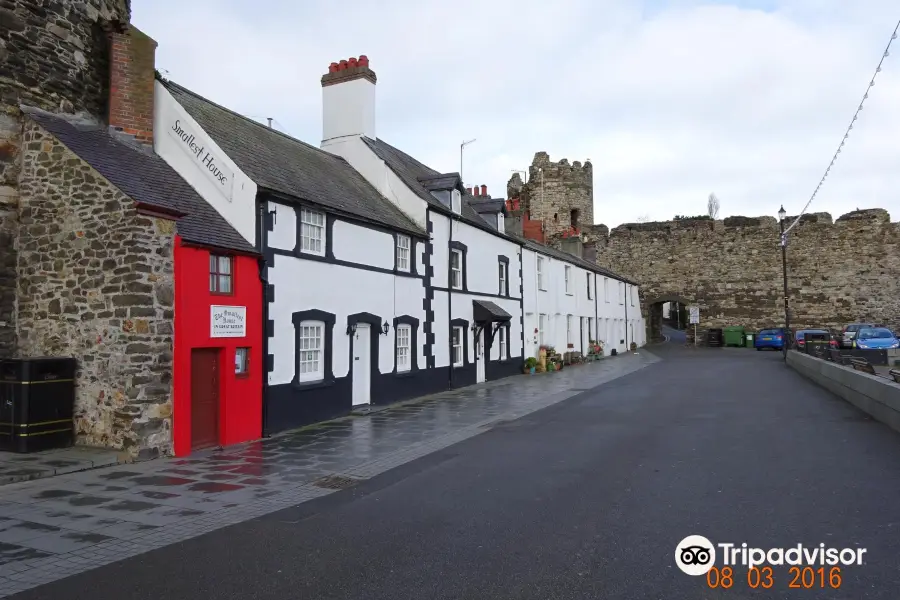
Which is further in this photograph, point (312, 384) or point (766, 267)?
point (766, 267)

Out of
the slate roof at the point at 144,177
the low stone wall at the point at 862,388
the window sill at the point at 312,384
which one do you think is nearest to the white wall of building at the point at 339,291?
the window sill at the point at 312,384

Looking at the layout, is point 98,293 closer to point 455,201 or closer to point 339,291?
point 339,291

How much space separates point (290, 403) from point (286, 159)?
271 inches

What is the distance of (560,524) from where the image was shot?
6.67m

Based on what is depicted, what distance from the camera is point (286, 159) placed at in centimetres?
1708

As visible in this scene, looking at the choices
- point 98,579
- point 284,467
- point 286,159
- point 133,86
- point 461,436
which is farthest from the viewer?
point 286,159

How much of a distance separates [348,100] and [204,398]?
1304 centimetres

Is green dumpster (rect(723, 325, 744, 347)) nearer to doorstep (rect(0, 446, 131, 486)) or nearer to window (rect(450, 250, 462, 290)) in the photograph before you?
window (rect(450, 250, 462, 290))

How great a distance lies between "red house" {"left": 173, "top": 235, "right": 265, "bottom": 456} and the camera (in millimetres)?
11125

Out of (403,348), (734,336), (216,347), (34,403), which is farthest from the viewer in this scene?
(734,336)

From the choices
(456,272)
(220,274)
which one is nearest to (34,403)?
(220,274)

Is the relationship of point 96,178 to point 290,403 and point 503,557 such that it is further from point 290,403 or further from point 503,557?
point 503,557

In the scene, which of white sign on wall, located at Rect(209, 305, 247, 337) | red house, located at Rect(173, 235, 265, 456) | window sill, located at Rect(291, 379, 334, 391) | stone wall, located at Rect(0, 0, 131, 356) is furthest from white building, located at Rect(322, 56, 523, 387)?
stone wall, located at Rect(0, 0, 131, 356)

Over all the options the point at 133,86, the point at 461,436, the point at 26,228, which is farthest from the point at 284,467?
the point at 133,86
